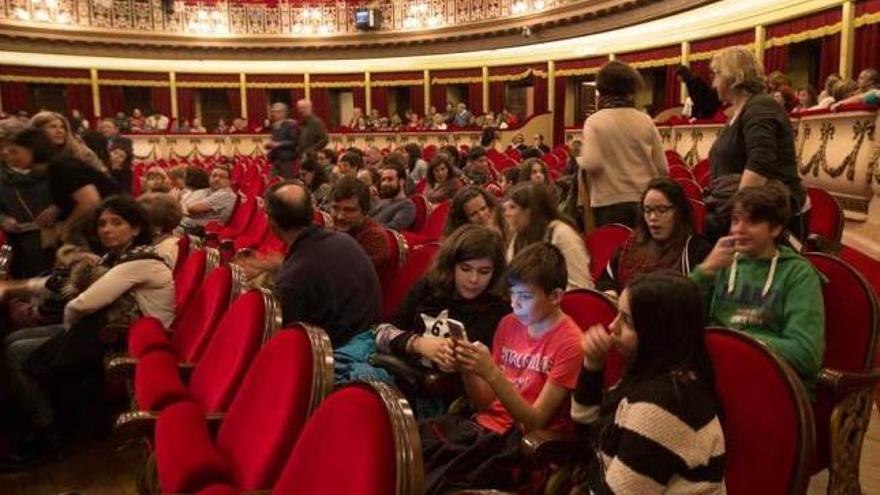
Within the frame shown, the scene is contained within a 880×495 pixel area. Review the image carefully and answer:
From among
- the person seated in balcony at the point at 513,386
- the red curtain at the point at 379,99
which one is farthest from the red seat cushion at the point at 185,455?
the red curtain at the point at 379,99

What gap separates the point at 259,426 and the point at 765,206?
150 cm

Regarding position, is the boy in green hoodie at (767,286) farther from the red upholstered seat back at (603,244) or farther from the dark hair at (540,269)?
the red upholstered seat back at (603,244)

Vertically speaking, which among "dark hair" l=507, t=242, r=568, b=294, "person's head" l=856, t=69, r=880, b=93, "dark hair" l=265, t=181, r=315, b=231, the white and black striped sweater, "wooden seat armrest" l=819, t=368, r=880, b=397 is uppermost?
"person's head" l=856, t=69, r=880, b=93

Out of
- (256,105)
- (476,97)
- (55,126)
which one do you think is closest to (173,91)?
(256,105)

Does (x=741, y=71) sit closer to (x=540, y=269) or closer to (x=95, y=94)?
(x=540, y=269)

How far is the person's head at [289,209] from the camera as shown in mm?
2838

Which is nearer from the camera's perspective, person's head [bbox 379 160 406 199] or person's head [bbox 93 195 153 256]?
person's head [bbox 93 195 153 256]

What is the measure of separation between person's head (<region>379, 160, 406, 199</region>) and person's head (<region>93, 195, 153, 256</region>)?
79.6 inches

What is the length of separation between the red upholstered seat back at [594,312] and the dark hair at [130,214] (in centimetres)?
208

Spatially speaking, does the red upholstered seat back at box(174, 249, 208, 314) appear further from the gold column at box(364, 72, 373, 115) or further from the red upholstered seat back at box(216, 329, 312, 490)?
the gold column at box(364, 72, 373, 115)

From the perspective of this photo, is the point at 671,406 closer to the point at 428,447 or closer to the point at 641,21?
the point at 428,447

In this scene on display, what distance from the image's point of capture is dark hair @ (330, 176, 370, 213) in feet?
11.0

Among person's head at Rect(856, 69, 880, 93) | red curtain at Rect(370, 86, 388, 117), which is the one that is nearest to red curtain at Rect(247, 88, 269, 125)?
red curtain at Rect(370, 86, 388, 117)

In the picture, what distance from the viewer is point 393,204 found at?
5016mm
